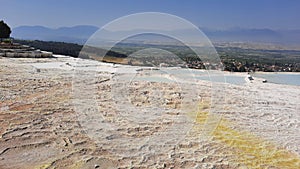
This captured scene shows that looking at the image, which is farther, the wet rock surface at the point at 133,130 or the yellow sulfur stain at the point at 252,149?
the yellow sulfur stain at the point at 252,149

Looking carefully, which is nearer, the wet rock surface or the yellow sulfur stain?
the wet rock surface

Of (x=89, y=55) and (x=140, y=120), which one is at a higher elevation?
(x=89, y=55)

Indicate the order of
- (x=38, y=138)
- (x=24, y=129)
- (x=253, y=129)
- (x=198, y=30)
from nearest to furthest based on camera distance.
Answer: (x=38, y=138), (x=24, y=129), (x=253, y=129), (x=198, y=30)

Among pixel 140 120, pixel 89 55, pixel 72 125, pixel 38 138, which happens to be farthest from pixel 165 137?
pixel 89 55

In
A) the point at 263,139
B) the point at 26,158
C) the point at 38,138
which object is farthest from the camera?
the point at 263,139

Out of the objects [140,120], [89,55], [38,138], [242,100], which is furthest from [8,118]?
[89,55]

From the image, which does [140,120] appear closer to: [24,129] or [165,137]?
[165,137]

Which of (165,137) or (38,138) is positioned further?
(165,137)

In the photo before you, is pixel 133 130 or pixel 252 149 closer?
pixel 252 149
